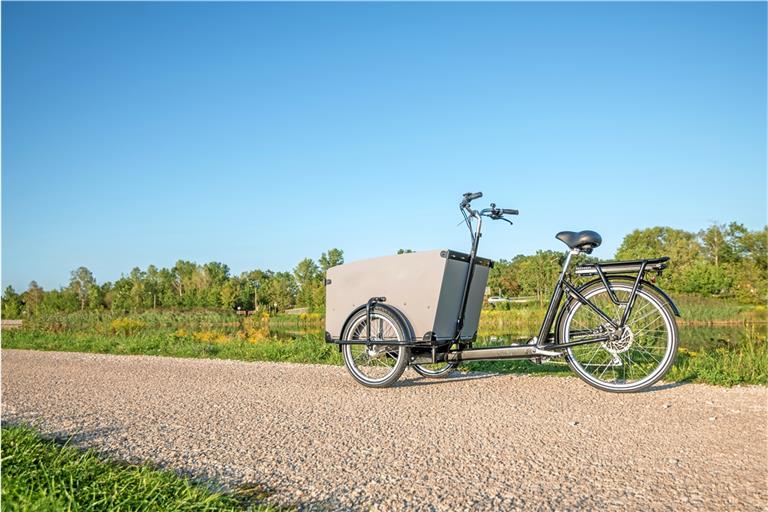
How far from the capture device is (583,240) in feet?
16.5

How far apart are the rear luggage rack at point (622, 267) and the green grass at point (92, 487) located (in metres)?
3.55

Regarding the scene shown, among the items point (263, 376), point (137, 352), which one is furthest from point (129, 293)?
point (263, 376)

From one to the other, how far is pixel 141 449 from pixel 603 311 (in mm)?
3822

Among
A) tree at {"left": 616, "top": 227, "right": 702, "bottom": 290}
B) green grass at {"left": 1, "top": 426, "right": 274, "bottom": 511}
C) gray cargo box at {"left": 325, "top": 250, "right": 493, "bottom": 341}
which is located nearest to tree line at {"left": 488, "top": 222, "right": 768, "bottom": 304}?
tree at {"left": 616, "top": 227, "right": 702, "bottom": 290}

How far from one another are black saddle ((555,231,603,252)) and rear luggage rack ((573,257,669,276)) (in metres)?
0.17

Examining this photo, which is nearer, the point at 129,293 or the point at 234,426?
the point at 234,426

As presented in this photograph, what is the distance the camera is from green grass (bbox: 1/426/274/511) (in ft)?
8.04

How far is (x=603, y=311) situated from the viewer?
16.2ft

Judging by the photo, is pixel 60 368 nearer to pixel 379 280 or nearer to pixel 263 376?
pixel 263 376

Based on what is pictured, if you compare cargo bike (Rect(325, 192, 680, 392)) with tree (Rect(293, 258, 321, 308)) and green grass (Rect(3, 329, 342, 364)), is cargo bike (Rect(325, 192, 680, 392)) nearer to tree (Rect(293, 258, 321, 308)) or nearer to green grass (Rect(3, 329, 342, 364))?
green grass (Rect(3, 329, 342, 364))

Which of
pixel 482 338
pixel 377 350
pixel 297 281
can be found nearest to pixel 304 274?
pixel 297 281

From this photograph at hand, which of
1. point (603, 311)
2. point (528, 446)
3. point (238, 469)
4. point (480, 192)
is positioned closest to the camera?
point (238, 469)

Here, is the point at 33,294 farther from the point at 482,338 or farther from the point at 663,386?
the point at 663,386

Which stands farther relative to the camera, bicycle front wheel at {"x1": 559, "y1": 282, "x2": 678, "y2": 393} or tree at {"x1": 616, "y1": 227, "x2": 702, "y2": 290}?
tree at {"x1": 616, "y1": 227, "x2": 702, "y2": 290}
